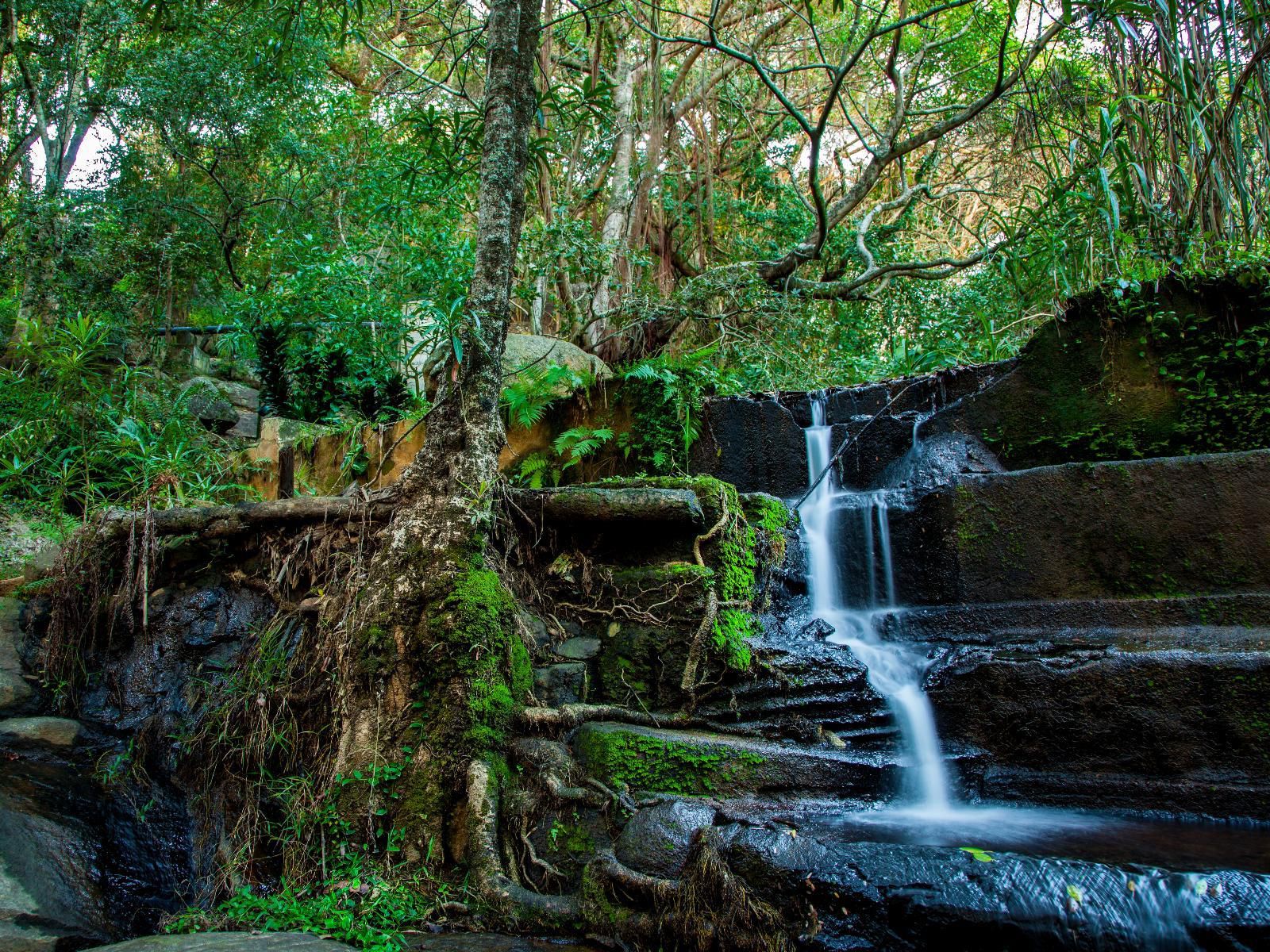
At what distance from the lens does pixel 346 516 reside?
4.29m

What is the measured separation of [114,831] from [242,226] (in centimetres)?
1027

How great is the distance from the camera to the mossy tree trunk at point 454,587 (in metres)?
3.29

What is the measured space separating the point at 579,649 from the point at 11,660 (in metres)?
3.67

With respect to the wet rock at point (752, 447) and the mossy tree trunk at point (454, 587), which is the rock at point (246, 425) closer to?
the wet rock at point (752, 447)

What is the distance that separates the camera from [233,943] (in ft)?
8.25

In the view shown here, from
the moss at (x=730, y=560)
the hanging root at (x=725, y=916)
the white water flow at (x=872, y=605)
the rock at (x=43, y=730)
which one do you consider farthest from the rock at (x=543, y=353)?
the hanging root at (x=725, y=916)

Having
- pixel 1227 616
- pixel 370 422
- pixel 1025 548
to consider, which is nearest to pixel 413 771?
pixel 1025 548

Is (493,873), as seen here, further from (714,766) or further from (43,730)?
(43,730)

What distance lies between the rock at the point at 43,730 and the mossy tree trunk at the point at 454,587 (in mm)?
2027

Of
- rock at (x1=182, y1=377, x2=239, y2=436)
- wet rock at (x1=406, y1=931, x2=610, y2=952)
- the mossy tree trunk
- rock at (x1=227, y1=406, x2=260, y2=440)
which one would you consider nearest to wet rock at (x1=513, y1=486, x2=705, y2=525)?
the mossy tree trunk

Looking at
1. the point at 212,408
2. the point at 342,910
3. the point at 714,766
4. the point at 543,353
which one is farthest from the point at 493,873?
the point at 212,408

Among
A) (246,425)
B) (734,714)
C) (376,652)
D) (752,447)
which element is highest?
(246,425)

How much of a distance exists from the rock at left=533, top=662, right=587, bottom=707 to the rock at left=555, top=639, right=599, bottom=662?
7cm

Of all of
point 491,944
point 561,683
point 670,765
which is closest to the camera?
point 491,944
